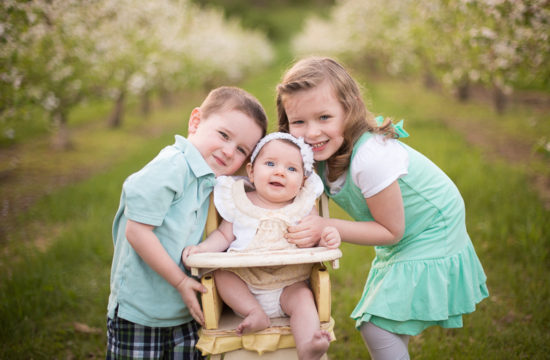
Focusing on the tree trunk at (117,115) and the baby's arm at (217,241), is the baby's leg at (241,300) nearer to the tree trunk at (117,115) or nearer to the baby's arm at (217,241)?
the baby's arm at (217,241)


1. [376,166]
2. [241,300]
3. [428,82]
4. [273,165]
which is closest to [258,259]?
[241,300]

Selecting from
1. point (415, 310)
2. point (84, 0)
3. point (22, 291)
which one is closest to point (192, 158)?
point (415, 310)

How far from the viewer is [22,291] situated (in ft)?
10.5

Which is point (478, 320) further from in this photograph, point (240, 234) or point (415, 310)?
point (240, 234)

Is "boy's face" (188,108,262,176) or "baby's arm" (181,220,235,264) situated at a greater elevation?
"boy's face" (188,108,262,176)

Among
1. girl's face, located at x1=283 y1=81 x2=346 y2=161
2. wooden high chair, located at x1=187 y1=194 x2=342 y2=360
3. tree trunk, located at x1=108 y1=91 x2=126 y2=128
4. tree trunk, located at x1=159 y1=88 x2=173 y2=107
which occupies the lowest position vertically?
wooden high chair, located at x1=187 y1=194 x2=342 y2=360

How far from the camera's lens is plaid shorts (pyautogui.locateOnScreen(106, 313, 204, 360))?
79.4 inches

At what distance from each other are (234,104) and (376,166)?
747 mm

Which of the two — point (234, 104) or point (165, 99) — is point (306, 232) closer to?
point (234, 104)

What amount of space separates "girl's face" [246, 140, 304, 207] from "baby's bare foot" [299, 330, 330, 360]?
0.64 metres

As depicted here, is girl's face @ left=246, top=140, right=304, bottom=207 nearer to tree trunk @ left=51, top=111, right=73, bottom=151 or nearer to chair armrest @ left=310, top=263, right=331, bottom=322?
chair armrest @ left=310, top=263, right=331, bottom=322

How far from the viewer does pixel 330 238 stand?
1.86 metres

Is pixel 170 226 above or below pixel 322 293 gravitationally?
above

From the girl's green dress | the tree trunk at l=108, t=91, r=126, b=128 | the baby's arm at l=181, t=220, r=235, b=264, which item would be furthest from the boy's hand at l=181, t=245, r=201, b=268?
the tree trunk at l=108, t=91, r=126, b=128
